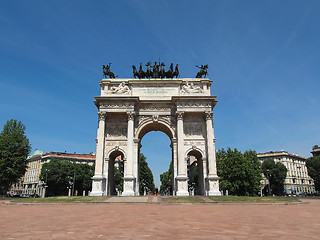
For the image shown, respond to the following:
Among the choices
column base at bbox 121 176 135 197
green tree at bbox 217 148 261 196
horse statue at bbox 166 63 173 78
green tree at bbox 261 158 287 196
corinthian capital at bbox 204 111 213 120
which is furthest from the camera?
green tree at bbox 261 158 287 196

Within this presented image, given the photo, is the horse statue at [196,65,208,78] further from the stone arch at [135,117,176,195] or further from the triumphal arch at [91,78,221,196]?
the stone arch at [135,117,176,195]

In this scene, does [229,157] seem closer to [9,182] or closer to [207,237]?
[9,182]

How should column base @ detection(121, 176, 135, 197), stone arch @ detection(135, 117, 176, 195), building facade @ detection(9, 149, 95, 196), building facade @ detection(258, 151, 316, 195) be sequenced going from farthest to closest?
building facade @ detection(9, 149, 95, 196), building facade @ detection(258, 151, 316, 195), stone arch @ detection(135, 117, 176, 195), column base @ detection(121, 176, 135, 197)

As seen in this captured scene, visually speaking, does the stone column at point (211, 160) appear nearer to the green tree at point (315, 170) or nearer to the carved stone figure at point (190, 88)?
the carved stone figure at point (190, 88)

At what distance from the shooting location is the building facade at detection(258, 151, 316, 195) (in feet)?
283

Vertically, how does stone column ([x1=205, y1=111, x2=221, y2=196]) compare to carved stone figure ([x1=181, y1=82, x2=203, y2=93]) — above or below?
below

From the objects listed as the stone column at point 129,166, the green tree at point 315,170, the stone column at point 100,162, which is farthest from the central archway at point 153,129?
the green tree at point 315,170

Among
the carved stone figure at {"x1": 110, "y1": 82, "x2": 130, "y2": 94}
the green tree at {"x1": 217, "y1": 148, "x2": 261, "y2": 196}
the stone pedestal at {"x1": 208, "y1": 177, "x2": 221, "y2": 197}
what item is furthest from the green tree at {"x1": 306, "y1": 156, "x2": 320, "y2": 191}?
the carved stone figure at {"x1": 110, "y1": 82, "x2": 130, "y2": 94}

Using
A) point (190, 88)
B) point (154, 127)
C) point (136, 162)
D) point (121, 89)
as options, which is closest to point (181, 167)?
point (136, 162)

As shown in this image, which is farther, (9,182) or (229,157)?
(229,157)

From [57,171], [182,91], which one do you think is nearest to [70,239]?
[182,91]

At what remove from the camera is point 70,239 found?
20.5 ft

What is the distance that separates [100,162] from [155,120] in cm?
975

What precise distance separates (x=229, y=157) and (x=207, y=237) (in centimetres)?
4852
